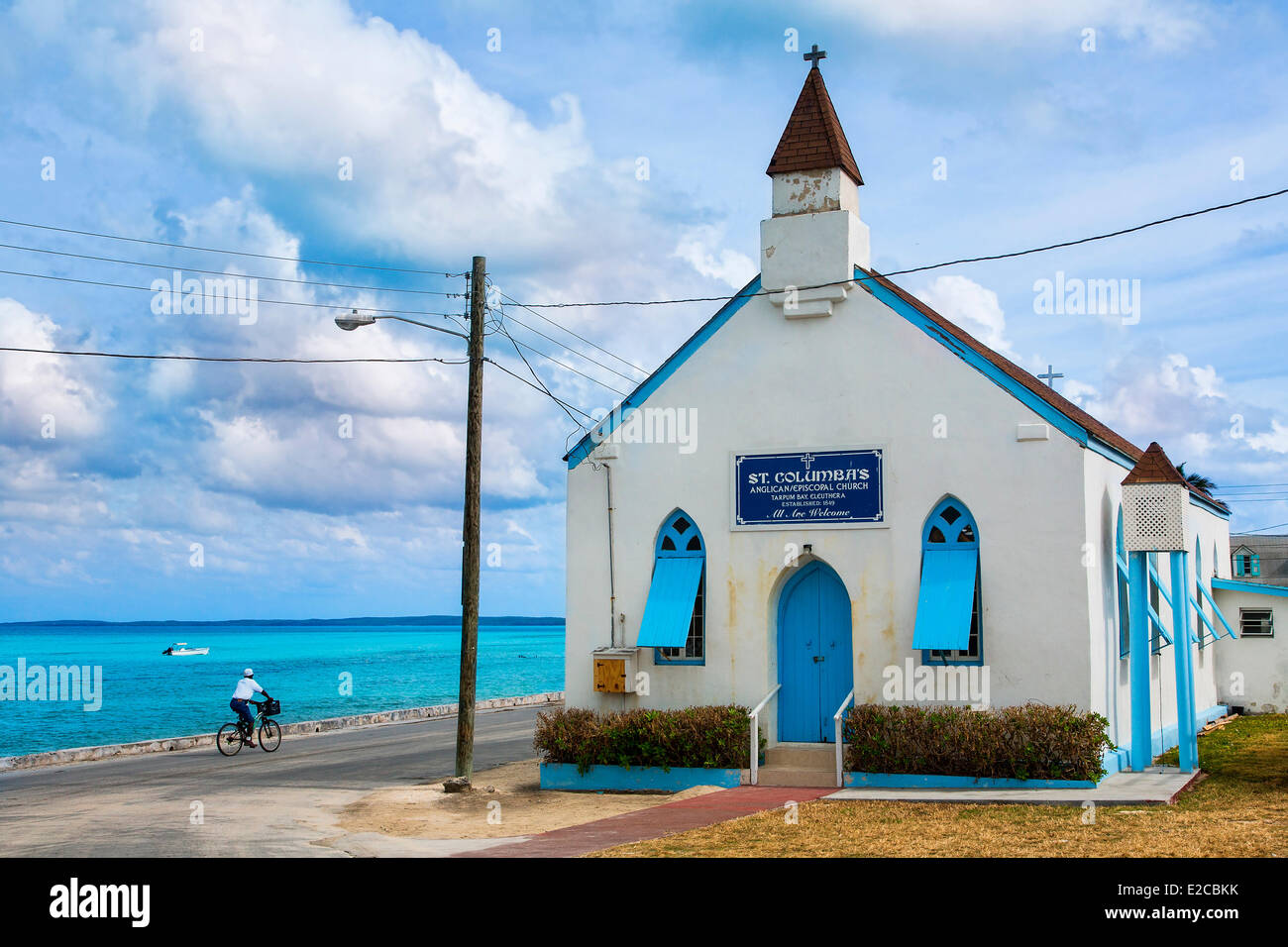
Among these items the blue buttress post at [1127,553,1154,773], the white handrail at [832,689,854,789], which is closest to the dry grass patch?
the blue buttress post at [1127,553,1154,773]

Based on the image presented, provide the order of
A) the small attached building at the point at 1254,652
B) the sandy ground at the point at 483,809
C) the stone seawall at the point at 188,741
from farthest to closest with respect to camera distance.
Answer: the small attached building at the point at 1254,652 < the stone seawall at the point at 188,741 < the sandy ground at the point at 483,809

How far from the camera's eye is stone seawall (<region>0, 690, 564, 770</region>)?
26.6 metres

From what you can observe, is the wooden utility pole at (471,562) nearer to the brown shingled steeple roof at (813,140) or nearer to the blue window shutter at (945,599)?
the brown shingled steeple roof at (813,140)

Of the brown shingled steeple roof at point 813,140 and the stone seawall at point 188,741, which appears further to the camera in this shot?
the stone seawall at point 188,741

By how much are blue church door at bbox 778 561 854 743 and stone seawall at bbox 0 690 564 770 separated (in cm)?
1700

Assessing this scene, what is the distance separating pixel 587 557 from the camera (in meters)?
19.5

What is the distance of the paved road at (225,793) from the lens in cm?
1373

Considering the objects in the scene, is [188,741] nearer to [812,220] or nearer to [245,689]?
[245,689]

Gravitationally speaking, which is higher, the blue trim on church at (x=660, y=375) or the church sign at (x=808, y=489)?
the blue trim on church at (x=660, y=375)

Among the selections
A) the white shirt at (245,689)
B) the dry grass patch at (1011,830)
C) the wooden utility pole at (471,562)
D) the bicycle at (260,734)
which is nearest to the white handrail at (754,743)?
the dry grass patch at (1011,830)

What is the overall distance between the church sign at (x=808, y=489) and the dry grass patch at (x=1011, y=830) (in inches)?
178

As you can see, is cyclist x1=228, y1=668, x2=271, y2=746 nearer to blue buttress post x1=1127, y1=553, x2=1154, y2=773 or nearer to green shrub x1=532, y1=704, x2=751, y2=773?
green shrub x1=532, y1=704, x2=751, y2=773
